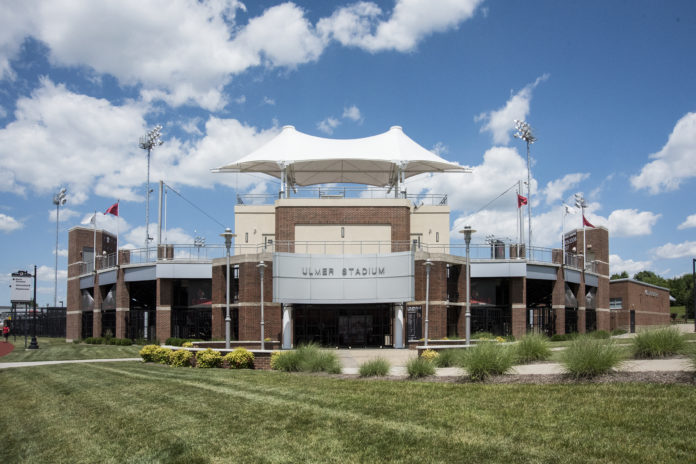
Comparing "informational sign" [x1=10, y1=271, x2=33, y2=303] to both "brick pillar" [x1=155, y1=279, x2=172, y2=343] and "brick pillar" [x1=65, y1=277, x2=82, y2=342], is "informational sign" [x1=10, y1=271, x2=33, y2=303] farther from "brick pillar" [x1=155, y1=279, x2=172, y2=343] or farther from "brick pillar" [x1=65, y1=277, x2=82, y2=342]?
"brick pillar" [x1=155, y1=279, x2=172, y2=343]

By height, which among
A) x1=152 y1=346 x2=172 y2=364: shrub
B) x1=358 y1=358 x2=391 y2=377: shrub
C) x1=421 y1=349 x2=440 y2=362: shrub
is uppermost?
x1=358 y1=358 x2=391 y2=377: shrub

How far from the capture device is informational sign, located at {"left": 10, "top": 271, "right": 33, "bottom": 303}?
49.8 meters

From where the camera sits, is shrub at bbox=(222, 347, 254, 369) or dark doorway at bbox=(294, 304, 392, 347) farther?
dark doorway at bbox=(294, 304, 392, 347)

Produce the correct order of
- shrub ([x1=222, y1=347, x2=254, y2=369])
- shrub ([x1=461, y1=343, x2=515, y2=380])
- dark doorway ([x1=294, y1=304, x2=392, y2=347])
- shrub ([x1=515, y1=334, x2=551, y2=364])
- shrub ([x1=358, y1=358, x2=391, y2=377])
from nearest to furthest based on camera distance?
shrub ([x1=461, y1=343, x2=515, y2=380]), shrub ([x1=358, y1=358, x2=391, y2=377]), shrub ([x1=515, y1=334, x2=551, y2=364]), shrub ([x1=222, y1=347, x2=254, y2=369]), dark doorway ([x1=294, y1=304, x2=392, y2=347])

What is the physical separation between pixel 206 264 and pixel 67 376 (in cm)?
2209

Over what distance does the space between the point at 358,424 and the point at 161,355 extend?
17.2 m

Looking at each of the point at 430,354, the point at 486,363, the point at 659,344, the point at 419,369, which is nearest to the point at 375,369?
the point at 419,369

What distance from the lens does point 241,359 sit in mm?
22344

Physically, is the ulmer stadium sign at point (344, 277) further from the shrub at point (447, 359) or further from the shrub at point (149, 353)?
the shrub at point (447, 359)

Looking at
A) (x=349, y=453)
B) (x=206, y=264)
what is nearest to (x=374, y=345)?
(x=206, y=264)

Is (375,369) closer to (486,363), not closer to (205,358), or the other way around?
(486,363)

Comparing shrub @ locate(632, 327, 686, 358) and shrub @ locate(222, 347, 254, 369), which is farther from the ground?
shrub @ locate(632, 327, 686, 358)

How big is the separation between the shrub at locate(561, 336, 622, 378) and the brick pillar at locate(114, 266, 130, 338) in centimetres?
3957

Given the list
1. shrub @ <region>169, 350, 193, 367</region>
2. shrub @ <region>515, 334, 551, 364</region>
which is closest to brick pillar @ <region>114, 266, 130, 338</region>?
shrub @ <region>169, 350, 193, 367</region>
